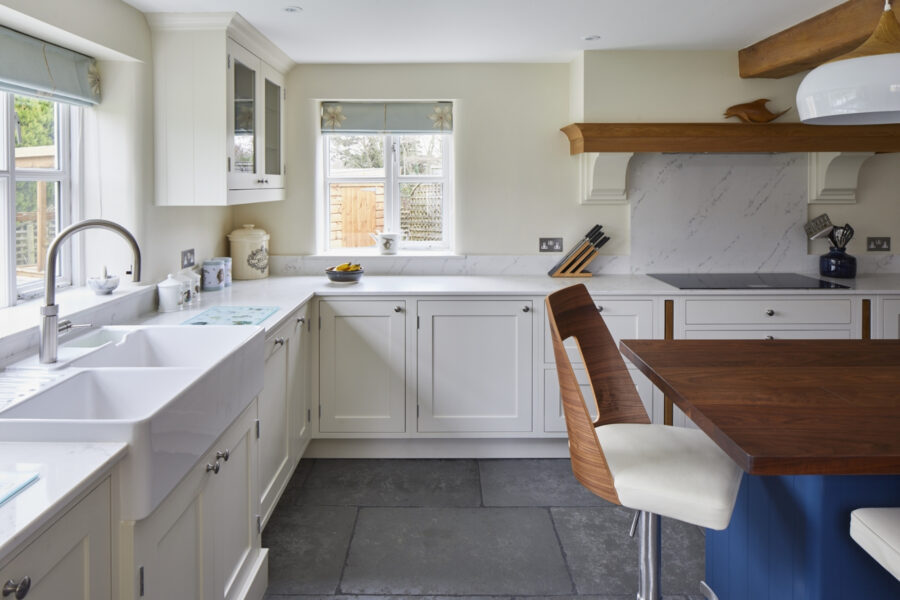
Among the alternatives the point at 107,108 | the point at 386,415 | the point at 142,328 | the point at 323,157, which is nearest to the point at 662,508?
the point at 142,328

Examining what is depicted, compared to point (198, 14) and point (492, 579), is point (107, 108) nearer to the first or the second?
point (198, 14)

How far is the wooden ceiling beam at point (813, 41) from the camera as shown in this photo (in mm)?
2855

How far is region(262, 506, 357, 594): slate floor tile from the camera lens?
2.55m

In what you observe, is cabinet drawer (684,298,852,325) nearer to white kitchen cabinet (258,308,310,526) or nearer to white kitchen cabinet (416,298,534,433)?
white kitchen cabinet (416,298,534,433)

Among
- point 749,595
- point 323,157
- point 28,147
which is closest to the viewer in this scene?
point 749,595

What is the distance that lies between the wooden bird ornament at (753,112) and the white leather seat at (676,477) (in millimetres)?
2495

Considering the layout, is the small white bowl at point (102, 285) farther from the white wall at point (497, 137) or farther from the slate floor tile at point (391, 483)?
the white wall at point (497, 137)

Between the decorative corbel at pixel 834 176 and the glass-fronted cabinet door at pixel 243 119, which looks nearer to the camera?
the glass-fronted cabinet door at pixel 243 119

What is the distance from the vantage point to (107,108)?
302cm

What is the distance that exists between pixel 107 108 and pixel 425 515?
2.16 m

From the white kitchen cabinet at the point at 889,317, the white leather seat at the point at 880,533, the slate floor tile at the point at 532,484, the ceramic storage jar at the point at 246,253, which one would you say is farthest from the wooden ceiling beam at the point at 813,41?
the ceramic storage jar at the point at 246,253

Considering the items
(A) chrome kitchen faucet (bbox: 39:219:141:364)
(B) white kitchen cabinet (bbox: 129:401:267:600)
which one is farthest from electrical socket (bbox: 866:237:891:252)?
(A) chrome kitchen faucet (bbox: 39:219:141:364)

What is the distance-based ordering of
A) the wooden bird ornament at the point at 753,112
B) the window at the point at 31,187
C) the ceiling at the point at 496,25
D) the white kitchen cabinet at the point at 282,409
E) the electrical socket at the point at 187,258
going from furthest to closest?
1. the wooden bird ornament at the point at 753,112
2. the electrical socket at the point at 187,258
3. the ceiling at the point at 496,25
4. the white kitchen cabinet at the point at 282,409
5. the window at the point at 31,187

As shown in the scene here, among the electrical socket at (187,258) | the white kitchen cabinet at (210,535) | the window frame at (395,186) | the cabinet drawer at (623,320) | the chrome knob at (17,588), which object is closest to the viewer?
the chrome knob at (17,588)
